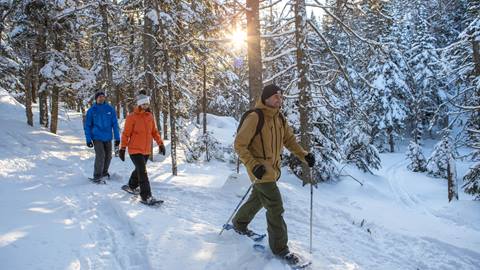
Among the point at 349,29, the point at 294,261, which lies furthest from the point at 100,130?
the point at 349,29

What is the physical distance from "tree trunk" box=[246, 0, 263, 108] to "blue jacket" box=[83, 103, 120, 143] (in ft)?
11.8

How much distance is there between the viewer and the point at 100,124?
9.88 meters

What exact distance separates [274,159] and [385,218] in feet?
16.2

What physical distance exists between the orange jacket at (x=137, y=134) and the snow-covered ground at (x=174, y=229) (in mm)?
1047

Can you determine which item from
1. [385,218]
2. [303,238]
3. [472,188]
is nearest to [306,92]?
[385,218]

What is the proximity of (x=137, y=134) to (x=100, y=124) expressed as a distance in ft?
7.44

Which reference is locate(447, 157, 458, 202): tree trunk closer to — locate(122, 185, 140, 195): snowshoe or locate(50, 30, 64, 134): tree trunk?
locate(122, 185, 140, 195): snowshoe

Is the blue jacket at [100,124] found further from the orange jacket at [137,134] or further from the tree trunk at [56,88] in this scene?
the tree trunk at [56,88]

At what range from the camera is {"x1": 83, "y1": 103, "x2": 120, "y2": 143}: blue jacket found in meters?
9.81

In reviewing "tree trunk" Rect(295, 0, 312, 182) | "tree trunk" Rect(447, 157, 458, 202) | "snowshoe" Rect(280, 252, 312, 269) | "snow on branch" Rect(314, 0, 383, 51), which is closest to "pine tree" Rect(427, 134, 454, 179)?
"tree trunk" Rect(447, 157, 458, 202)

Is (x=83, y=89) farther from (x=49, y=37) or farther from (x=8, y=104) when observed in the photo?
(x=8, y=104)

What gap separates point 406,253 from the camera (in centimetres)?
660

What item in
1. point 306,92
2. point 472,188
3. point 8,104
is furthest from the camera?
point 8,104

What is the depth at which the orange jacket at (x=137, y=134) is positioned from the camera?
317 inches
